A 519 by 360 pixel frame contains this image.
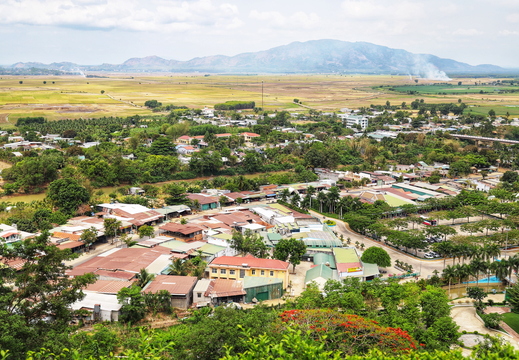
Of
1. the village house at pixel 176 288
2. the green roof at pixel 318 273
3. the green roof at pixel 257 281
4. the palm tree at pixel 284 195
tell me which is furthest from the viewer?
the palm tree at pixel 284 195

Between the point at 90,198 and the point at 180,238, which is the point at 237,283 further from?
the point at 90,198

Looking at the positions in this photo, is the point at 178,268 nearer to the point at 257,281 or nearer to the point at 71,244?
the point at 257,281

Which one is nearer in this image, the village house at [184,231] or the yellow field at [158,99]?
the village house at [184,231]

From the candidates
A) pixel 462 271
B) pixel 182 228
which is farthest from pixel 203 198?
pixel 462 271

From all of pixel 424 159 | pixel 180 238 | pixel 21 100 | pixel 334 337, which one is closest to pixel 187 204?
pixel 180 238

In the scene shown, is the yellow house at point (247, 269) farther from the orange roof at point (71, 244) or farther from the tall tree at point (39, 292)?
the tall tree at point (39, 292)

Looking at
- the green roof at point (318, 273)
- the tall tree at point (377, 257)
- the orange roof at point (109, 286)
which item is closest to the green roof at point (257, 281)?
the green roof at point (318, 273)
